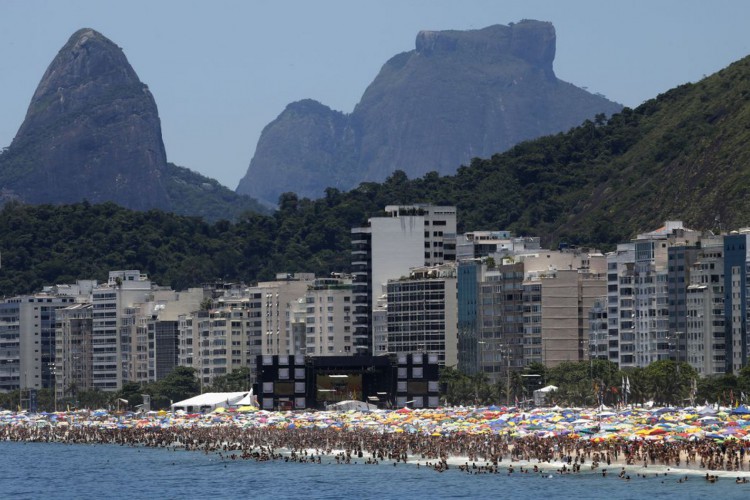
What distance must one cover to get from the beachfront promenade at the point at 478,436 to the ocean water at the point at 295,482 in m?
2.42

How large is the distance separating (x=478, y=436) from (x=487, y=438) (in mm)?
1731

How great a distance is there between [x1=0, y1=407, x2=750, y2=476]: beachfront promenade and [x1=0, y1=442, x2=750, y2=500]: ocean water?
2.42m

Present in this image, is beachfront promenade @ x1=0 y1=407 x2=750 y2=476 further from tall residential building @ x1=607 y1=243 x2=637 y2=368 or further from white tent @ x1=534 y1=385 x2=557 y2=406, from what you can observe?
tall residential building @ x1=607 y1=243 x2=637 y2=368

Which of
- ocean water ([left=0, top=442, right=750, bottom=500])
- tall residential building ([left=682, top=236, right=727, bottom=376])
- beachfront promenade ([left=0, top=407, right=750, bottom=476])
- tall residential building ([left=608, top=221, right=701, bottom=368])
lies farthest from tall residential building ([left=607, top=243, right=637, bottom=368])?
ocean water ([left=0, top=442, right=750, bottom=500])

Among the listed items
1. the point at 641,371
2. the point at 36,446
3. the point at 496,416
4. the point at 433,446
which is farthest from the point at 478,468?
the point at 36,446

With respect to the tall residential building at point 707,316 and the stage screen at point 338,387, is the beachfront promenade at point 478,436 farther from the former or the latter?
the tall residential building at point 707,316

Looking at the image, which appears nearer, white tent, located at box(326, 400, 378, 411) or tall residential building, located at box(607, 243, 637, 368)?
white tent, located at box(326, 400, 378, 411)

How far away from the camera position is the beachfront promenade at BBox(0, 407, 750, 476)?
122m

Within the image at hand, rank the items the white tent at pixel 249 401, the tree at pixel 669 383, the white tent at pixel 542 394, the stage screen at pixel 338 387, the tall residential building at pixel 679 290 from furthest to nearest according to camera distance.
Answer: the white tent at pixel 249 401, the stage screen at pixel 338 387, the tall residential building at pixel 679 290, the white tent at pixel 542 394, the tree at pixel 669 383

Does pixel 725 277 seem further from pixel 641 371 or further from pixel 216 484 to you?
pixel 216 484

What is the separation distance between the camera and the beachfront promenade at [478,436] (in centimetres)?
12231

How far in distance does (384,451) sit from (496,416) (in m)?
16.6

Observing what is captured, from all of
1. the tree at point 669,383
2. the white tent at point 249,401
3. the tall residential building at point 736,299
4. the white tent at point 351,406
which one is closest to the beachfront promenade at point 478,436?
the white tent at point 249,401

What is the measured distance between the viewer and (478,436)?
465 ft
